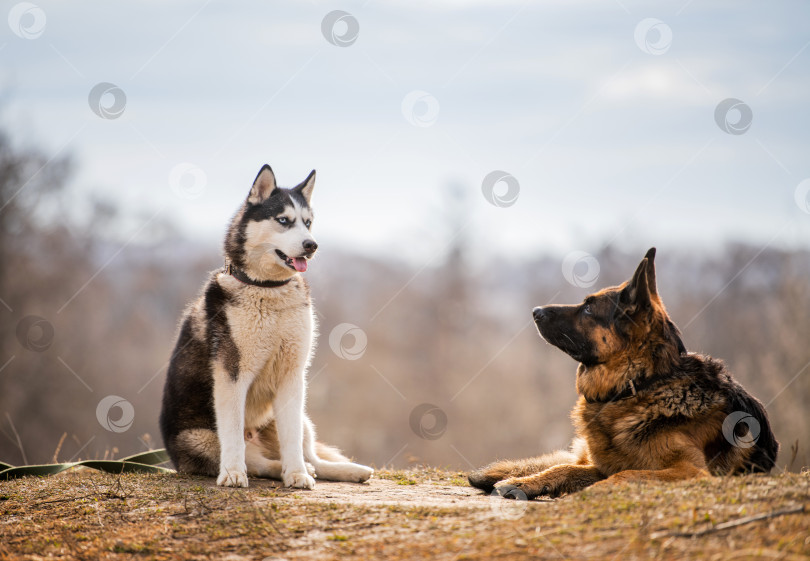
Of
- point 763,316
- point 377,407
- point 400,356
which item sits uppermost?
point 763,316

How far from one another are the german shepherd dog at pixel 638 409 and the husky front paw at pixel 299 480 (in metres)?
1.46

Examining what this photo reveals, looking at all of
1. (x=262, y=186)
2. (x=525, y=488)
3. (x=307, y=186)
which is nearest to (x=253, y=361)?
(x=262, y=186)

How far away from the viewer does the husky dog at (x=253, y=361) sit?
579 cm

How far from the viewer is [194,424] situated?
6.09 meters

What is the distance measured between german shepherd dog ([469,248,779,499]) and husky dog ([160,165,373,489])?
1.77m

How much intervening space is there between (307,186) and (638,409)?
387 centimetres

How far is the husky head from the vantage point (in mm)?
6109

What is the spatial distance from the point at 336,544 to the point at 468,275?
39.9 meters

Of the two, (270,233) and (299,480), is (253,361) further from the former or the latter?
(270,233)

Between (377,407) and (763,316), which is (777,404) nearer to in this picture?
(763,316)

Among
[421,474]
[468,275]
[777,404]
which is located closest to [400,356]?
[468,275]

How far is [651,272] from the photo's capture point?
5746mm

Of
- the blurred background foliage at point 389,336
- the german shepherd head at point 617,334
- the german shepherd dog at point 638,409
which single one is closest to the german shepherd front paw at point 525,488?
the german shepherd dog at point 638,409

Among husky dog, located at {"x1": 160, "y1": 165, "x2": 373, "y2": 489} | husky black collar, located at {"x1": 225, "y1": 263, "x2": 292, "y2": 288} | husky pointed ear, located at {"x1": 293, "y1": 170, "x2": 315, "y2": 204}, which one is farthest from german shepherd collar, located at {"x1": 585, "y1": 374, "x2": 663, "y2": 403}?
husky pointed ear, located at {"x1": 293, "y1": 170, "x2": 315, "y2": 204}
